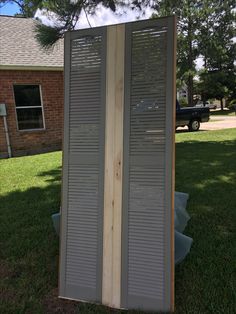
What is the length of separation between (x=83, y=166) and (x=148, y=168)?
524 millimetres

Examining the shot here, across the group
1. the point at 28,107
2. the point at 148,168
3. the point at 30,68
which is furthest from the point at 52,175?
the point at 30,68

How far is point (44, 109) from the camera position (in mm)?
13461

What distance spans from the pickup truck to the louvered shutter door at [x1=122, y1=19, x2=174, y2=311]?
15.2 metres

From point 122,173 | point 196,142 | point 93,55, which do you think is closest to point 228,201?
point 122,173

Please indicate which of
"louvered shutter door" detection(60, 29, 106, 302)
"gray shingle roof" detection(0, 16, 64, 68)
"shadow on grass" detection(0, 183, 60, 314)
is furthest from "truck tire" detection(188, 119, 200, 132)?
"louvered shutter door" detection(60, 29, 106, 302)

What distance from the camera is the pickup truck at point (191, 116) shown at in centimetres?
1785

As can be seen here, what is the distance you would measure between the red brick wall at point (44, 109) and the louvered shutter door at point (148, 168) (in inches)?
410

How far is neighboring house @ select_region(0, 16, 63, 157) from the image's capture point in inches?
500

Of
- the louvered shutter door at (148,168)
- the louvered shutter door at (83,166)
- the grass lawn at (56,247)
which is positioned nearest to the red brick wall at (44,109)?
the grass lawn at (56,247)

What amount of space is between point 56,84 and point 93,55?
11086mm

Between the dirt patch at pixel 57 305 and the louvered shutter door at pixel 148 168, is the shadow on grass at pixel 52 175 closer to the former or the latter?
the dirt patch at pixel 57 305

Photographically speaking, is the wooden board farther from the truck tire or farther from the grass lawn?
the truck tire

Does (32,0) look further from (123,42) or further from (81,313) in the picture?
(81,313)

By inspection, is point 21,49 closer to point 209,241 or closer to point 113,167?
point 209,241
